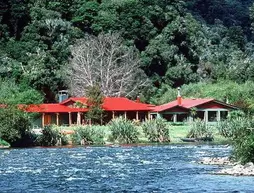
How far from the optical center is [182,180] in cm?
3962

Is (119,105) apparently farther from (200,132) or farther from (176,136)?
(200,132)

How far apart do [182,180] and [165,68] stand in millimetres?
74740

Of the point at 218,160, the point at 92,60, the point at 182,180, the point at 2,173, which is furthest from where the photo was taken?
the point at 92,60

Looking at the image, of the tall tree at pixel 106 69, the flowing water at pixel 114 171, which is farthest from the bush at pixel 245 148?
the tall tree at pixel 106 69

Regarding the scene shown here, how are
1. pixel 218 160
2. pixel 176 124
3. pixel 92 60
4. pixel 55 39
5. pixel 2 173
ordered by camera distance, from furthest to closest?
pixel 55 39
pixel 92 60
pixel 176 124
pixel 218 160
pixel 2 173

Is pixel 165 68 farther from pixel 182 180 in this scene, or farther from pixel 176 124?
pixel 182 180

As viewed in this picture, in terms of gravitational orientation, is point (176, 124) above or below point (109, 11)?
below

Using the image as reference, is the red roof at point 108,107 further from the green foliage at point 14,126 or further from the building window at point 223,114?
the green foliage at point 14,126

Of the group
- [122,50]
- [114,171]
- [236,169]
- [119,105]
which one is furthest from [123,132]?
[122,50]

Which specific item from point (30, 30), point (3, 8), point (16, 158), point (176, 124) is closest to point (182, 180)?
point (16, 158)

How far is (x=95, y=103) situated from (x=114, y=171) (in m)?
41.3

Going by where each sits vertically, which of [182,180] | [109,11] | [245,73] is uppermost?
[109,11]

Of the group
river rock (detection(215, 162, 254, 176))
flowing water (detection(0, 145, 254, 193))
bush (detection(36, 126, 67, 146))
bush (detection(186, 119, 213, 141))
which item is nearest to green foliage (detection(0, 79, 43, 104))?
bush (detection(36, 126, 67, 146))

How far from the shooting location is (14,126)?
2589 inches
